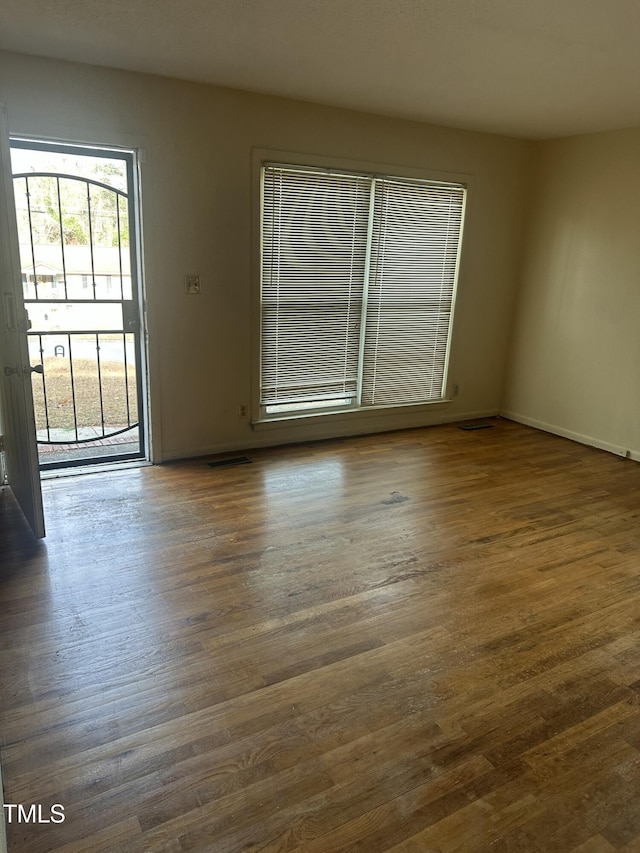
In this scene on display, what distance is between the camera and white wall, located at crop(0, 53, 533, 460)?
334 centimetres

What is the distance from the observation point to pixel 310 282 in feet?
14.3

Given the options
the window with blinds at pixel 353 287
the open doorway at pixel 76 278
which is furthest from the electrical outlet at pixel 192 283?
the window with blinds at pixel 353 287

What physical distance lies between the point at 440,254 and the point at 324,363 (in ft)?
4.67

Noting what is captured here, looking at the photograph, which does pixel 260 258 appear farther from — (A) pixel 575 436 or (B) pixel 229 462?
(A) pixel 575 436

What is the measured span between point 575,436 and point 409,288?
1.97 metres

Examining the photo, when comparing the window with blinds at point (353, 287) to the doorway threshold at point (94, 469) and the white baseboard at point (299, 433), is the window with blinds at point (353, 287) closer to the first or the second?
the white baseboard at point (299, 433)

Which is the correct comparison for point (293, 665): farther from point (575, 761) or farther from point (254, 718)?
point (575, 761)

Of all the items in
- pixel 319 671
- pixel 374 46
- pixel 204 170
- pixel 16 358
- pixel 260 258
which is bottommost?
pixel 319 671

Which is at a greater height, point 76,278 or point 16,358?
point 76,278

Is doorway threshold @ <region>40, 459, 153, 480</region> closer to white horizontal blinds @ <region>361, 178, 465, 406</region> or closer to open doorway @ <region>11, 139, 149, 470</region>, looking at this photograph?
open doorway @ <region>11, 139, 149, 470</region>

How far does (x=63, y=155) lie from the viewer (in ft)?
11.9

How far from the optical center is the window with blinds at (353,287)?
420 cm

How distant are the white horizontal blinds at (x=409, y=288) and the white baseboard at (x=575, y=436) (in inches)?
38.1

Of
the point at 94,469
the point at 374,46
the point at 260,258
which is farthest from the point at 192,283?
the point at 374,46
